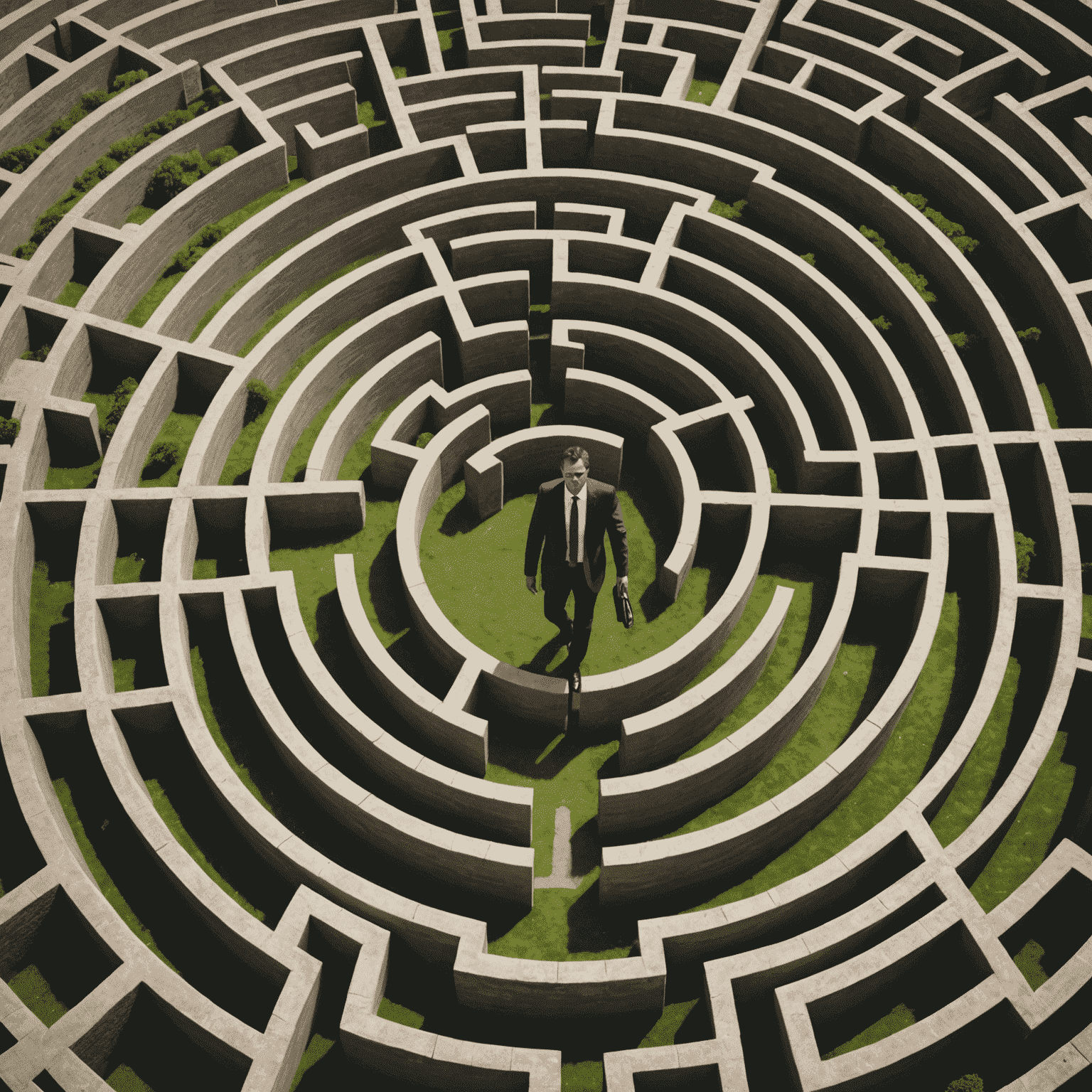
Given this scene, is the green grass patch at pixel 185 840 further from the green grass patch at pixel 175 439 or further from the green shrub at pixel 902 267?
the green shrub at pixel 902 267

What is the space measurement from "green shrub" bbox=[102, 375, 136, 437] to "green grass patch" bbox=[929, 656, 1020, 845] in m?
17.1

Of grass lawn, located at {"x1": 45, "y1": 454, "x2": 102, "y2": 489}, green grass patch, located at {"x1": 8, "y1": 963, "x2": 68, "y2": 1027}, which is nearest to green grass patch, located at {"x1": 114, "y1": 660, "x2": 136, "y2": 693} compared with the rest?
grass lawn, located at {"x1": 45, "y1": 454, "x2": 102, "y2": 489}

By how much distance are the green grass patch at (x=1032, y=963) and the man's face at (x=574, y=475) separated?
9.51 meters

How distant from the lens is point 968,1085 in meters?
13.0

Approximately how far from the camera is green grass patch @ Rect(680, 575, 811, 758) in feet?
56.9

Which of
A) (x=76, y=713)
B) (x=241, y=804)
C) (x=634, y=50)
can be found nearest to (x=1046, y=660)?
(x=241, y=804)

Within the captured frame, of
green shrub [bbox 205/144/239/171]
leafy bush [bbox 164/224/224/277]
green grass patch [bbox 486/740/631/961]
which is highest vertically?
green shrub [bbox 205/144/239/171]

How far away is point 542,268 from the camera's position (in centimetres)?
2352

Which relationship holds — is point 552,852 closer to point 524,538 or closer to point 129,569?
point 524,538

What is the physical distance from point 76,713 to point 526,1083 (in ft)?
29.0

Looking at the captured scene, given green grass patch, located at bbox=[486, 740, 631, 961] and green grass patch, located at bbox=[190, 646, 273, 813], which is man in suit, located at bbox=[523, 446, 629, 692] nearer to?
green grass patch, located at bbox=[486, 740, 631, 961]

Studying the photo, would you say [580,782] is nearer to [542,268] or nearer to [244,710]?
[244,710]

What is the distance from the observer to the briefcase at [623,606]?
54.6 feet

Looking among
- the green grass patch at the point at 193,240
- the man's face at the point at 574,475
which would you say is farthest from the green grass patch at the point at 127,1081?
the green grass patch at the point at 193,240
